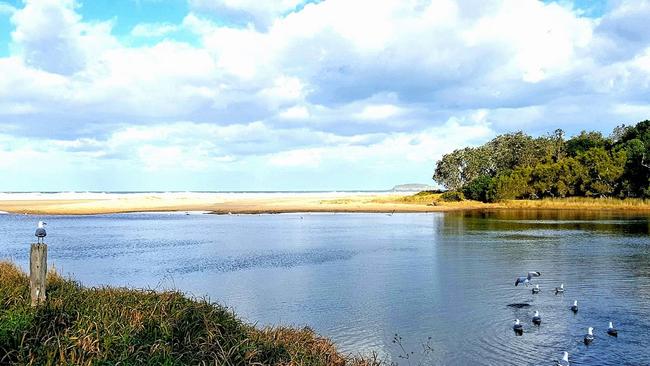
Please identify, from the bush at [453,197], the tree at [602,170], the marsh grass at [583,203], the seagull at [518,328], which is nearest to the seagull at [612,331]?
the seagull at [518,328]

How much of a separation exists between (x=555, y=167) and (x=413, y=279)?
A: 8045 centimetres

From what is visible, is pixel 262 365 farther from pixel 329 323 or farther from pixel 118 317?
pixel 329 323

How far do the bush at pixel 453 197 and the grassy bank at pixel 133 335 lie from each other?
A: 330 ft

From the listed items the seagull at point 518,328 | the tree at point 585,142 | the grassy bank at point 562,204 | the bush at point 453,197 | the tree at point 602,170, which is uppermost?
the tree at point 585,142

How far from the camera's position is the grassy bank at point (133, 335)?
10.2m

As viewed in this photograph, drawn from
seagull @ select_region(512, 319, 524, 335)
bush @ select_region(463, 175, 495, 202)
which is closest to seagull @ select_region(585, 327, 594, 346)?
seagull @ select_region(512, 319, 524, 335)

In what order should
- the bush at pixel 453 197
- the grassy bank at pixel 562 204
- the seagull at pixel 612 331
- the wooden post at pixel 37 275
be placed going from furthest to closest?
the bush at pixel 453 197 → the grassy bank at pixel 562 204 → the seagull at pixel 612 331 → the wooden post at pixel 37 275

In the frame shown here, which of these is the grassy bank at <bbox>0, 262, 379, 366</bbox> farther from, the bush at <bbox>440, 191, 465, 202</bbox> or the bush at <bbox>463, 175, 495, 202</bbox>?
the bush at <bbox>440, 191, 465, 202</bbox>

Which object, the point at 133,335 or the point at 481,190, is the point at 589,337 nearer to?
the point at 133,335

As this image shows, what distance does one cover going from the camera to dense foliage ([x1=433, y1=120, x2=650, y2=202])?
3708 inches

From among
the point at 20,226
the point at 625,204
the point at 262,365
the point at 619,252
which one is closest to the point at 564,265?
the point at 619,252

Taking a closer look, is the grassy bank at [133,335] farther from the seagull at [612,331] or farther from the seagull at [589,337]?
the seagull at [612,331]

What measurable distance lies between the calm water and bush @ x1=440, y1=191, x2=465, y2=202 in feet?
176

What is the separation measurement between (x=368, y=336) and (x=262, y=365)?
27.7 feet
